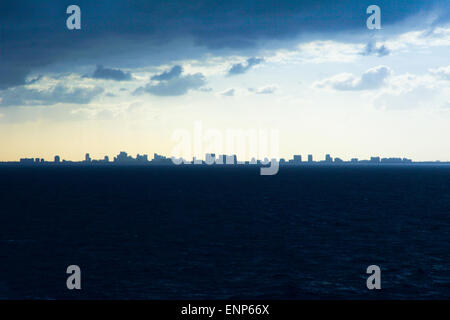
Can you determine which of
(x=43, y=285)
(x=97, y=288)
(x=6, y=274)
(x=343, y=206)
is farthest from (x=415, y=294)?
(x=343, y=206)

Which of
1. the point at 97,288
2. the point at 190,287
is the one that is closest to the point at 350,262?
the point at 190,287

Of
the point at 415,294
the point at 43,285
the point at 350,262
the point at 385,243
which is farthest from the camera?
the point at 385,243
